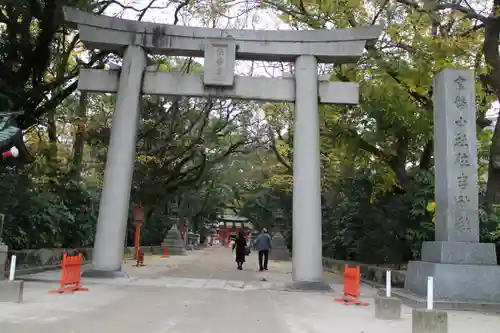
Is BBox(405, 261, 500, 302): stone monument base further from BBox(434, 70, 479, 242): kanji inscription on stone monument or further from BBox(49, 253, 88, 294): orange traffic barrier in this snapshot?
BBox(49, 253, 88, 294): orange traffic barrier

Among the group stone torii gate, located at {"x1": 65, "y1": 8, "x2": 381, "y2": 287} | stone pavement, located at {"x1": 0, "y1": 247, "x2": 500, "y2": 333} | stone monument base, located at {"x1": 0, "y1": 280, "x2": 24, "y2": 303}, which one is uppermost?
stone torii gate, located at {"x1": 65, "y1": 8, "x2": 381, "y2": 287}

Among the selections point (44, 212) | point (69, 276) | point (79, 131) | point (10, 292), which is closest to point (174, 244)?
point (79, 131)

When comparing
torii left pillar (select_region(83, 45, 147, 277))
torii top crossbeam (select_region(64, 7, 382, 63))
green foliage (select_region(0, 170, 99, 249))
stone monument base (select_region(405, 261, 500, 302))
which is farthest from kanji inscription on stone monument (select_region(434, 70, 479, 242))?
green foliage (select_region(0, 170, 99, 249))

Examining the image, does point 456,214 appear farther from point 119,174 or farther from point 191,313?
point 119,174

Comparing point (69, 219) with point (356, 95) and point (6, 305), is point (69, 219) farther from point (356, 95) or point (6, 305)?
point (356, 95)

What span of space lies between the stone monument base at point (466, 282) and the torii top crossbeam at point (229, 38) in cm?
634

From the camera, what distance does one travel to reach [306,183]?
12.1 meters

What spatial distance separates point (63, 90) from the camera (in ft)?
49.8

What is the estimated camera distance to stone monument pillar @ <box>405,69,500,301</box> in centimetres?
927

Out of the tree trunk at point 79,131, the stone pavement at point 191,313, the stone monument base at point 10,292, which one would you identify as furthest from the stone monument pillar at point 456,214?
the tree trunk at point 79,131

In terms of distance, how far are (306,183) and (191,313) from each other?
18.2ft

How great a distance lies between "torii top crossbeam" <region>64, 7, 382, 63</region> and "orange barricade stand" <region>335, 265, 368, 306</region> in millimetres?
6288

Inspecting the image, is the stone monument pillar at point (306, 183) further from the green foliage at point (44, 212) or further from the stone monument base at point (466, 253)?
the green foliage at point (44, 212)

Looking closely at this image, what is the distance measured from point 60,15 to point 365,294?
37.9ft
